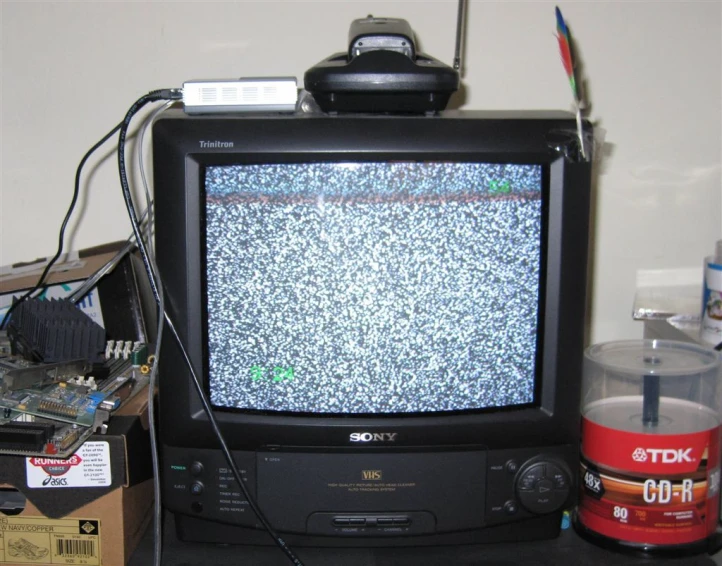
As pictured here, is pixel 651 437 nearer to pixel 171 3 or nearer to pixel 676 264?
pixel 676 264

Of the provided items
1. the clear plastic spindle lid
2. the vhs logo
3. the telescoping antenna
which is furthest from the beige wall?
the vhs logo

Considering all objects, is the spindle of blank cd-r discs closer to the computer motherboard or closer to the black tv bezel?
the black tv bezel

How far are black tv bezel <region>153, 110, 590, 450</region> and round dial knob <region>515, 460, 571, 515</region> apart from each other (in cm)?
3

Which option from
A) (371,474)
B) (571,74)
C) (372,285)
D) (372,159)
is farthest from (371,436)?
(571,74)

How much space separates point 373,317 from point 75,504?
0.42m

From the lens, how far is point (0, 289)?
1.18 meters

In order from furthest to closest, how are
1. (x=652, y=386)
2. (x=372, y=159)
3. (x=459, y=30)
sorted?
(x=459, y=30) < (x=652, y=386) < (x=372, y=159)

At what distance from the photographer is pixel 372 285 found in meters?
0.92

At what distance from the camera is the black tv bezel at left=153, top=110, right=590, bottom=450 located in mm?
889

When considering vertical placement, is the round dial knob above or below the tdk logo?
below

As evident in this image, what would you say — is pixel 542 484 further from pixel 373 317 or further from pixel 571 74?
pixel 571 74

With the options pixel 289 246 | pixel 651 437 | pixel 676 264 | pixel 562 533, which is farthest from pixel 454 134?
pixel 676 264

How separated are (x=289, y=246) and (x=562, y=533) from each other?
54 centimetres

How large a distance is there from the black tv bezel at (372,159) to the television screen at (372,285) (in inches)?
0.6
